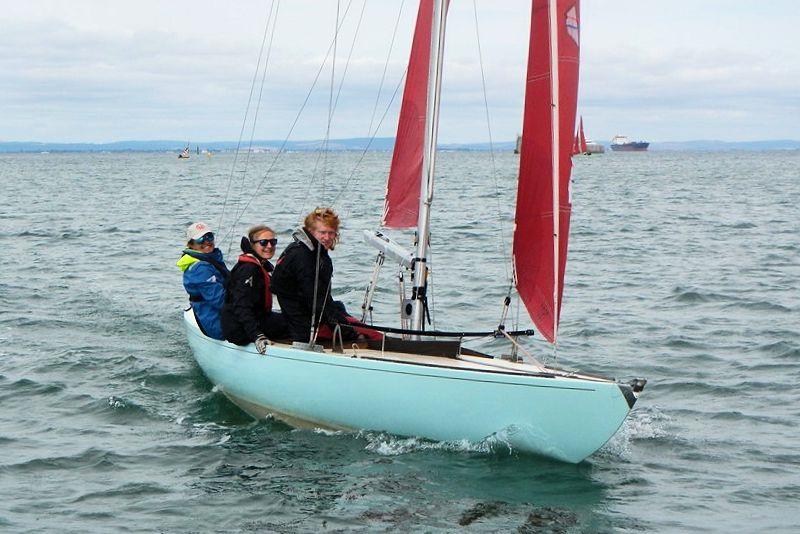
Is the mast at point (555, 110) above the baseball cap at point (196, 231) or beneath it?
above

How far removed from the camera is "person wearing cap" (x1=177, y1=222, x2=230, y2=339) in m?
9.33

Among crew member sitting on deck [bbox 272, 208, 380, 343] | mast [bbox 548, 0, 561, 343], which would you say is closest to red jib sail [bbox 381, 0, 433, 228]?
Result: crew member sitting on deck [bbox 272, 208, 380, 343]

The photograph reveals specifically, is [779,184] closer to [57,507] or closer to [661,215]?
[661,215]

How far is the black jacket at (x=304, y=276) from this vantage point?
8430mm

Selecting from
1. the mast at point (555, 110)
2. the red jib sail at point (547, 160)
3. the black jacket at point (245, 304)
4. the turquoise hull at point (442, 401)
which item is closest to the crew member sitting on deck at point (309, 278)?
the black jacket at point (245, 304)

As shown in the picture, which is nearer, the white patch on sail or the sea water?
the sea water

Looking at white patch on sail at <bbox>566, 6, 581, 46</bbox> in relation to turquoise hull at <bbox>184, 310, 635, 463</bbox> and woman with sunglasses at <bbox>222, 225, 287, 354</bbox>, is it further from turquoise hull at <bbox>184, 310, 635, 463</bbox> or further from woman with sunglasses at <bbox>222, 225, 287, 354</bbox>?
woman with sunglasses at <bbox>222, 225, 287, 354</bbox>

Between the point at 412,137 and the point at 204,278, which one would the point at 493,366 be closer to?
the point at 412,137

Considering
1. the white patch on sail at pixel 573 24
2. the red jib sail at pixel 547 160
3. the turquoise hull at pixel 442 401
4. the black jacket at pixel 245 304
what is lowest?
the turquoise hull at pixel 442 401

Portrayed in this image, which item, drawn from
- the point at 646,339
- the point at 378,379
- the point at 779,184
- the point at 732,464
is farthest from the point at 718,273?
the point at 779,184

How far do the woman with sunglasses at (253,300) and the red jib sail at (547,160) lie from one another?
2.07 metres

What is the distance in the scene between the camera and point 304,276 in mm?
8453

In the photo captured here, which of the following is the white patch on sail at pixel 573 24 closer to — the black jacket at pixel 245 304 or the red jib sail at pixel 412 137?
the red jib sail at pixel 412 137

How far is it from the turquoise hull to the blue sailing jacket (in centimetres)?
68
